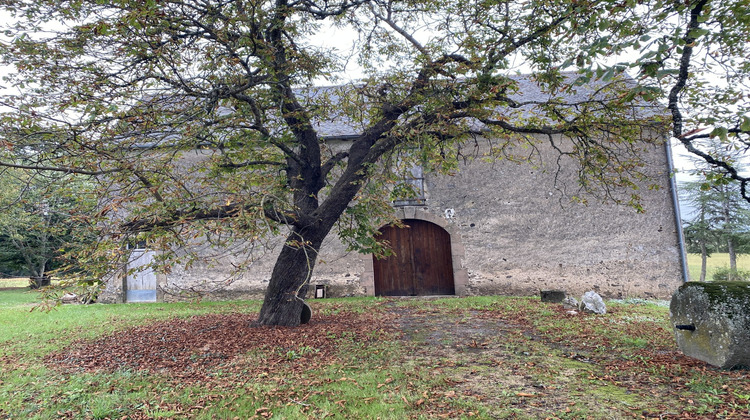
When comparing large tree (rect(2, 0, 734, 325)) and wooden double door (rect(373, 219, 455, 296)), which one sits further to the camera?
wooden double door (rect(373, 219, 455, 296))

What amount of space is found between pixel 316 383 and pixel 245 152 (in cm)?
400

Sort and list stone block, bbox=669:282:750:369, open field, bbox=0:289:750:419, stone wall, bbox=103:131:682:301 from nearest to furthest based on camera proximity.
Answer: open field, bbox=0:289:750:419 → stone block, bbox=669:282:750:369 → stone wall, bbox=103:131:682:301

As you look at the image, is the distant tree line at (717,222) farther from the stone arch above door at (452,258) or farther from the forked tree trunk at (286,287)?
the forked tree trunk at (286,287)

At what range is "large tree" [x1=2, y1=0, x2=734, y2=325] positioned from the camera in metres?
4.11

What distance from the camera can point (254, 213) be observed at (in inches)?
169

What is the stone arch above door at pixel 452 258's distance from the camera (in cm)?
1045

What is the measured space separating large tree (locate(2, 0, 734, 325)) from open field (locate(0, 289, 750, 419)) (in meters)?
1.06

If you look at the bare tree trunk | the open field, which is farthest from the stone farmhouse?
the bare tree trunk

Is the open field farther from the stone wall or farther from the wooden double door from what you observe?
the wooden double door

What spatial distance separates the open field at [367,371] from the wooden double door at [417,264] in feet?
12.4

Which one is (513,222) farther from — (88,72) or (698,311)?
(88,72)

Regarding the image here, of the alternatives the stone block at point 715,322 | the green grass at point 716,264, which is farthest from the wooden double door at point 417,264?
the green grass at point 716,264

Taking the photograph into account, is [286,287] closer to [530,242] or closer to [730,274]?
[530,242]

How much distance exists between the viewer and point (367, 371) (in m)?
4.03
